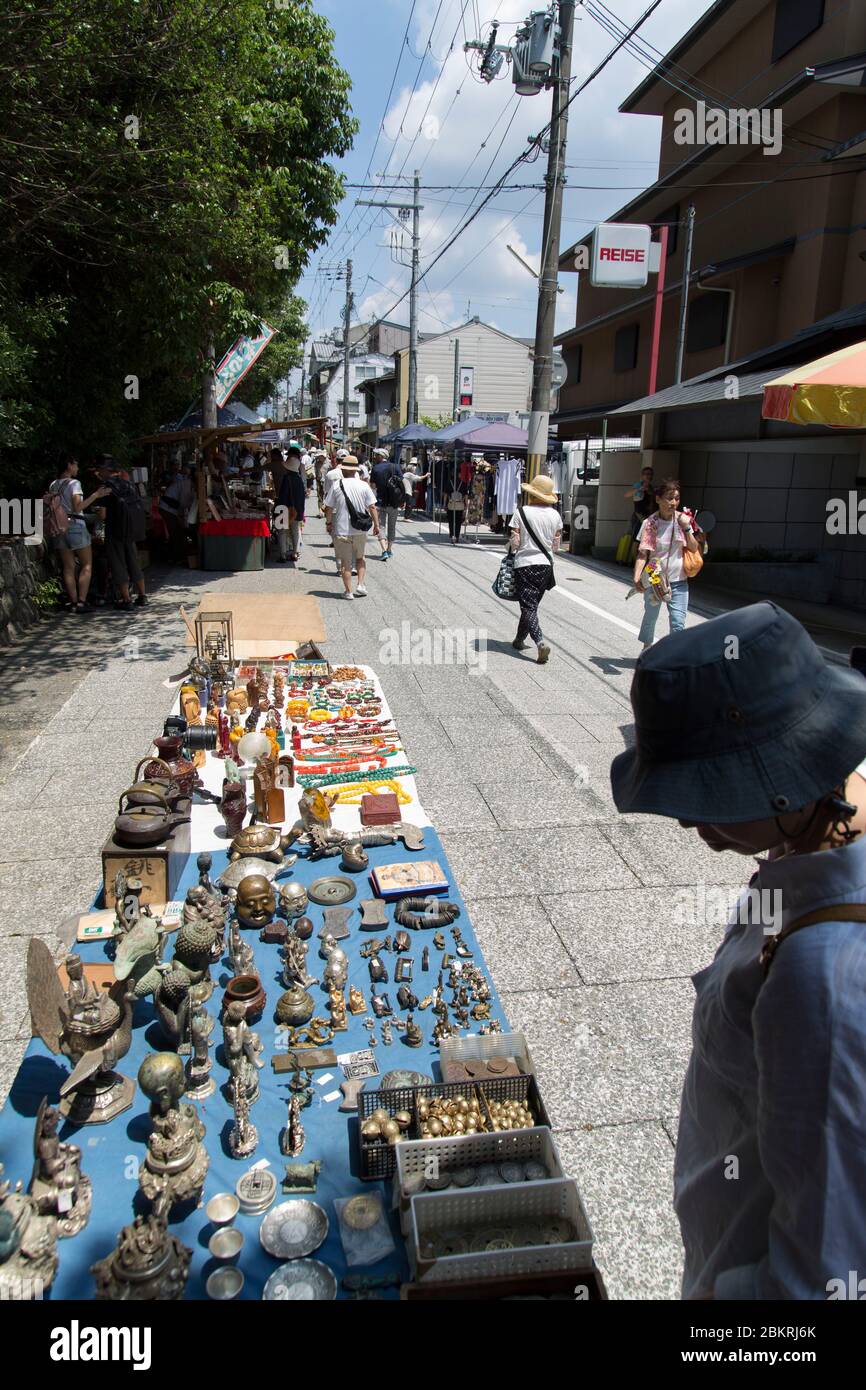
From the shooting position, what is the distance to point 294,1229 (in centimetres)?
213

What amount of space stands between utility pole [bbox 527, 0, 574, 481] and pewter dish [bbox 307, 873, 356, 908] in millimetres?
11848

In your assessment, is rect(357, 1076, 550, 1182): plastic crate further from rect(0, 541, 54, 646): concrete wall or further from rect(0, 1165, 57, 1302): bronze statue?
rect(0, 541, 54, 646): concrete wall

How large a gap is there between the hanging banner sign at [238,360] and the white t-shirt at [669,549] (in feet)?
25.0

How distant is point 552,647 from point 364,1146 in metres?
7.90

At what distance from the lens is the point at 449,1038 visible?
276cm

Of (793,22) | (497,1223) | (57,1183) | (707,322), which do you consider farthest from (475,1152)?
(707,322)

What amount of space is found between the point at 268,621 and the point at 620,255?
1124 cm

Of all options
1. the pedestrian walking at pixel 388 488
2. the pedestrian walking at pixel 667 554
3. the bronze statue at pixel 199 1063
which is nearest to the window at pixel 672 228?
the pedestrian walking at pixel 388 488

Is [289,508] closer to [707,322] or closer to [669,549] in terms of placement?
[669,549]

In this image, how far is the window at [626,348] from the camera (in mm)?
25156

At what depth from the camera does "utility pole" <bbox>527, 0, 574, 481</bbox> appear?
41.9ft

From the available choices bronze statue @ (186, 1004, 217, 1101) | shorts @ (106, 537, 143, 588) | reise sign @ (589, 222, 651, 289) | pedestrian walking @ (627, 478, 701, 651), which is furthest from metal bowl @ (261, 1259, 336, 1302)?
reise sign @ (589, 222, 651, 289)

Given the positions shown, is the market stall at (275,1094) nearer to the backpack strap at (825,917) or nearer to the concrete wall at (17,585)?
the backpack strap at (825,917)
